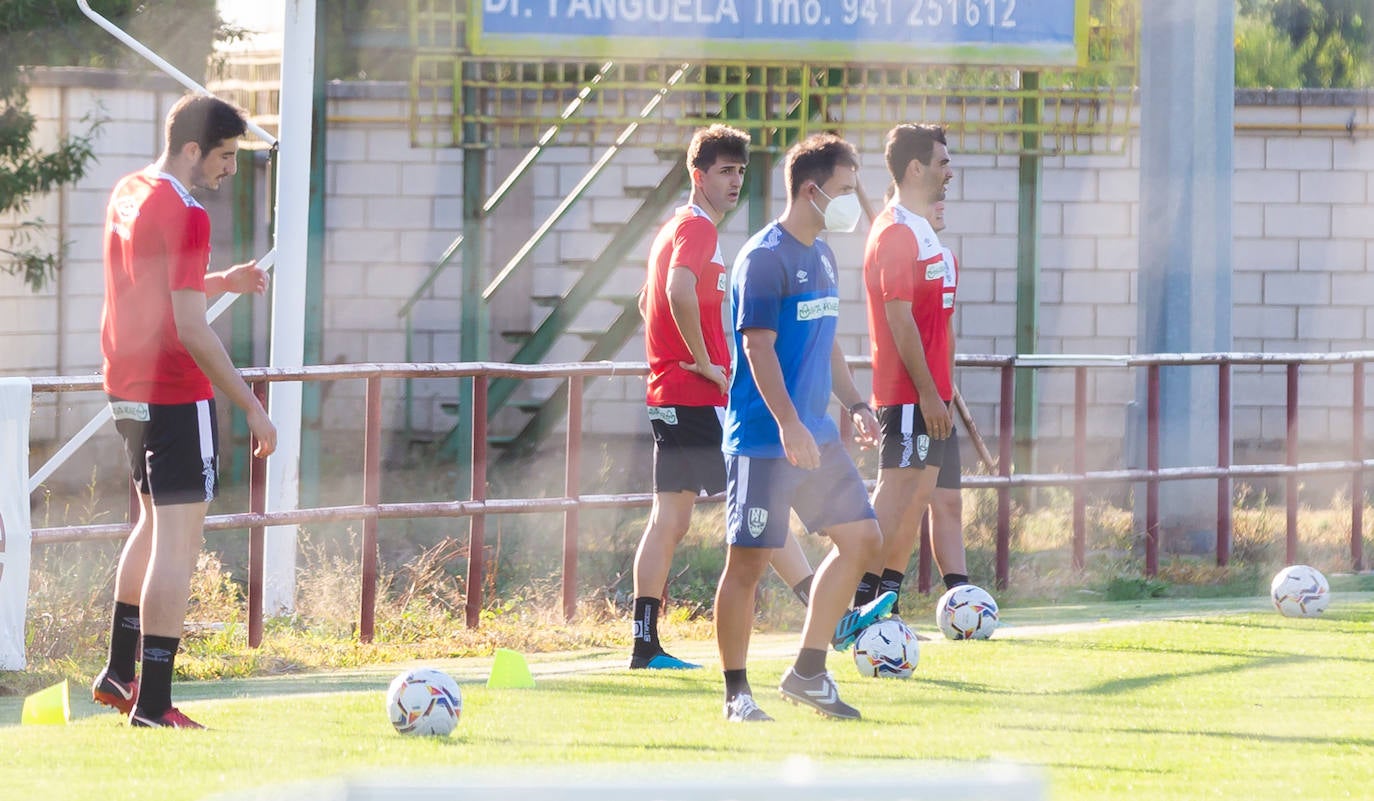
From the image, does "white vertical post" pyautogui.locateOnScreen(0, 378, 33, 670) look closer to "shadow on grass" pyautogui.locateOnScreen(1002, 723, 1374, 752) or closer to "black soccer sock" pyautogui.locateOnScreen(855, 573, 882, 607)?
"black soccer sock" pyautogui.locateOnScreen(855, 573, 882, 607)

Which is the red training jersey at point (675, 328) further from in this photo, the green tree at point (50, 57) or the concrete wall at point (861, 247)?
the green tree at point (50, 57)

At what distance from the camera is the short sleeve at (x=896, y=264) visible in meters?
6.67

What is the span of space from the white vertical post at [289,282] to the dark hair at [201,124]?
11.1 feet

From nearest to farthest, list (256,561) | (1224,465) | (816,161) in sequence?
(816,161), (256,561), (1224,465)

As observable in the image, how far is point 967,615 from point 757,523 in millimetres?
2165

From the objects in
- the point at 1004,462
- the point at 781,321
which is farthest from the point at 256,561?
the point at 1004,462

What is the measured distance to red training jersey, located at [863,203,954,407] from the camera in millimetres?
6711

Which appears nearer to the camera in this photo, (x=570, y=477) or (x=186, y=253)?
(x=186, y=253)

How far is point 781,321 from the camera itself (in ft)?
18.2

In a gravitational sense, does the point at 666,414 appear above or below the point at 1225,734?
above

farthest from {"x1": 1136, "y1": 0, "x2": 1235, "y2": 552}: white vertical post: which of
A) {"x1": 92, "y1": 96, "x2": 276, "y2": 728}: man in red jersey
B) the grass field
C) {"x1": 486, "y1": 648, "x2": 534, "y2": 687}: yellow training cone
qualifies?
{"x1": 92, "y1": 96, "x2": 276, "y2": 728}: man in red jersey

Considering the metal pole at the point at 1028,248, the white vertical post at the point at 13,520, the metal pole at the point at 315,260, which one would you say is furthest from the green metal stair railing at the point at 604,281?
the white vertical post at the point at 13,520

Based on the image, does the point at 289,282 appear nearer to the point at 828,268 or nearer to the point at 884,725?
the point at 828,268

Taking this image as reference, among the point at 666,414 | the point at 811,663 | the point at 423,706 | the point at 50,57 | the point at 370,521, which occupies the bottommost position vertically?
the point at 423,706
